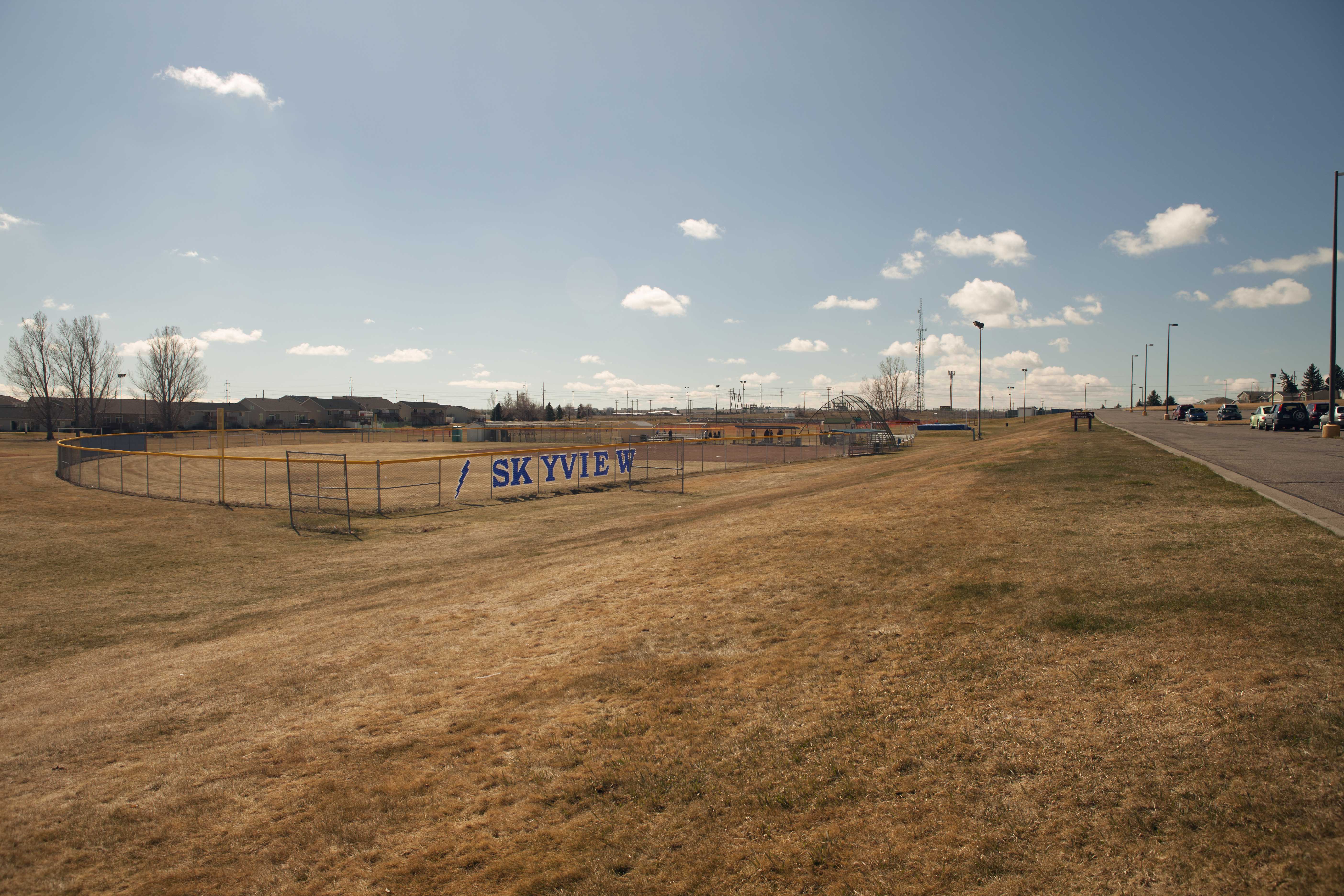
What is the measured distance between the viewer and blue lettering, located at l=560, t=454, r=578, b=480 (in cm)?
2900

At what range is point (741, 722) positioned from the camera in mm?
6113

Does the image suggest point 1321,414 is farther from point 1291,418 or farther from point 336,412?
point 336,412

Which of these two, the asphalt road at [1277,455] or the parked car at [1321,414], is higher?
the parked car at [1321,414]

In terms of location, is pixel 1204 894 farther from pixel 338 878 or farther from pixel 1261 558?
pixel 1261 558

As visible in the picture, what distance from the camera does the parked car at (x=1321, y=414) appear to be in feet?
113

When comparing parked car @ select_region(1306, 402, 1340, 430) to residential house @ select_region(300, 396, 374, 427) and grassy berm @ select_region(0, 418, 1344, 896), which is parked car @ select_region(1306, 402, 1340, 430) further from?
residential house @ select_region(300, 396, 374, 427)

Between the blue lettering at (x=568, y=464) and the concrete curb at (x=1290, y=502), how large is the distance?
22344 millimetres

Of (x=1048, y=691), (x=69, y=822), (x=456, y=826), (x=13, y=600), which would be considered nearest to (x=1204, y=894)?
(x=1048, y=691)

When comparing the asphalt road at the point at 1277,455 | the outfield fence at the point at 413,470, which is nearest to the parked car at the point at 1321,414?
the asphalt road at the point at 1277,455

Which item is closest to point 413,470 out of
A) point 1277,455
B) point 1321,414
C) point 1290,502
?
point 1290,502

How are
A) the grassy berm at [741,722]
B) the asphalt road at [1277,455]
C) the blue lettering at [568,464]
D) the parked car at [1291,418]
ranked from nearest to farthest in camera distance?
the grassy berm at [741,722], the asphalt road at [1277,455], the blue lettering at [568,464], the parked car at [1291,418]

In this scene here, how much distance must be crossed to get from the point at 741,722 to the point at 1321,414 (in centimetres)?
5004

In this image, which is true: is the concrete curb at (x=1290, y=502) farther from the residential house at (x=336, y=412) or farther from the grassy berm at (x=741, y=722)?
the residential house at (x=336, y=412)

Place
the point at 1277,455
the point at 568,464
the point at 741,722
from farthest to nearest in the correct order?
1. the point at 568,464
2. the point at 1277,455
3. the point at 741,722
